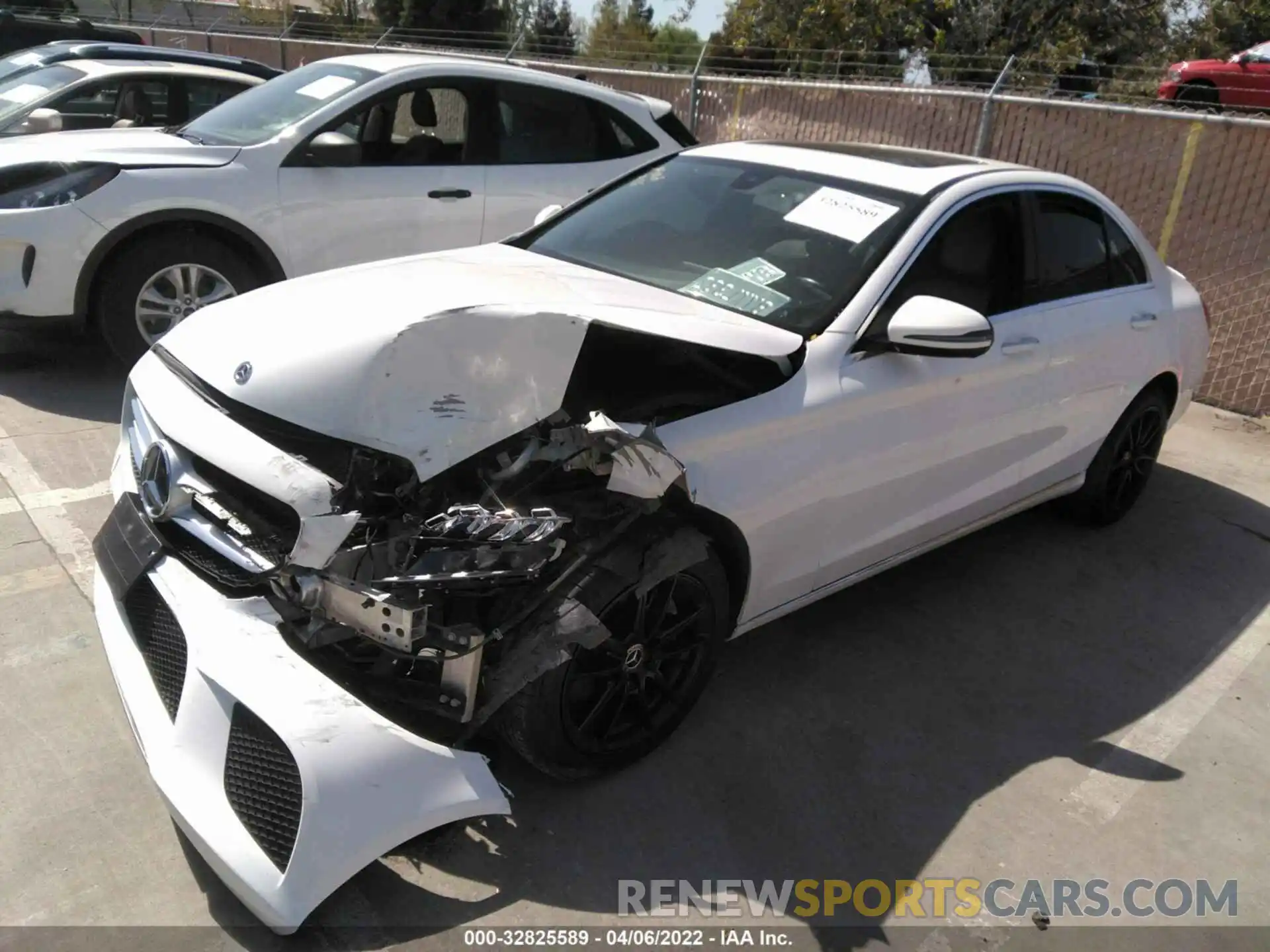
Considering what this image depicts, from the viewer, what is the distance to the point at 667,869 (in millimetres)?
2758

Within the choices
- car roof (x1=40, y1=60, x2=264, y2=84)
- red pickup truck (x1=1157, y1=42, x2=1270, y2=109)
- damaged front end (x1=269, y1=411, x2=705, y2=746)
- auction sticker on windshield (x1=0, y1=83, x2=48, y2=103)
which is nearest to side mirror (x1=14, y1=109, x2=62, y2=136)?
auction sticker on windshield (x1=0, y1=83, x2=48, y2=103)

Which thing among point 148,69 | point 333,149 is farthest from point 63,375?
point 148,69

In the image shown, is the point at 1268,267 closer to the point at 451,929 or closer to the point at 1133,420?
the point at 1133,420

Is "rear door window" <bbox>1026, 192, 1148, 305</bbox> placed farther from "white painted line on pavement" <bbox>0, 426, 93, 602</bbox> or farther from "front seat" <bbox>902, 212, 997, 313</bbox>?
"white painted line on pavement" <bbox>0, 426, 93, 602</bbox>

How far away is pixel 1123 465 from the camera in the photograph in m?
5.04

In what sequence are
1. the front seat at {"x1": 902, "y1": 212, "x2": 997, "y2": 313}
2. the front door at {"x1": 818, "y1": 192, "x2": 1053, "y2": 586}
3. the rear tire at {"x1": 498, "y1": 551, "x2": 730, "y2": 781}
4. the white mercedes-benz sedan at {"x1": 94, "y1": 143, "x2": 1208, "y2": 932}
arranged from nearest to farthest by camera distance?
the white mercedes-benz sedan at {"x1": 94, "y1": 143, "x2": 1208, "y2": 932}
the rear tire at {"x1": 498, "y1": 551, "x2": 730, "y2": 781}
the front door at {"x1": 818, "y1": 192, "x2": 1053, "y2": 586}
the front seat at {"x1": 902, "y1": 212, "x2": 997, "y2": 313}

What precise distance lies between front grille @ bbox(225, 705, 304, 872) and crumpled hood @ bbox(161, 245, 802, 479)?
27.2 inches

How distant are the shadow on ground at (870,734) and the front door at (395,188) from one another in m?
3.49

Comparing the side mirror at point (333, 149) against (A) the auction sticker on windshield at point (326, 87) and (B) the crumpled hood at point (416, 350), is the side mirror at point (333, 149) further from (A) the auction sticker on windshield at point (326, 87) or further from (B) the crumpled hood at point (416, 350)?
(B) the crumpled hood at point (416, 350)

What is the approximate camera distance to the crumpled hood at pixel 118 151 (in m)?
5.50

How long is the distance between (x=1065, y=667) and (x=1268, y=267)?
14.7 ft

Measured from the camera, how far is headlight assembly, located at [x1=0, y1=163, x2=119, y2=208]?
→ 5328mm

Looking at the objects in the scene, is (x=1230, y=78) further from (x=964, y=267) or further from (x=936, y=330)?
(x=936, y=330)

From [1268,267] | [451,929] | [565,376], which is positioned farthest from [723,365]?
[1268,267]
